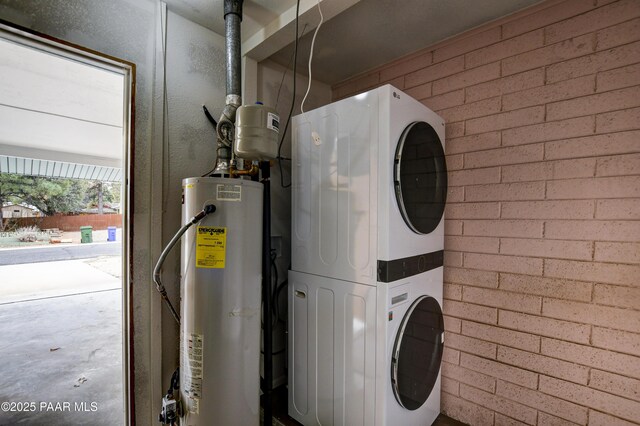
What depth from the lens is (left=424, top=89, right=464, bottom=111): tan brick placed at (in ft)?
6.61

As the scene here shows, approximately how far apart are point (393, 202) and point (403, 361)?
838 millimetres

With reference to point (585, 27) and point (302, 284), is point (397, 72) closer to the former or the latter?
point (585, 27)

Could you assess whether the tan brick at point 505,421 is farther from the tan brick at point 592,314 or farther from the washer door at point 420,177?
the washer door at point 420,177

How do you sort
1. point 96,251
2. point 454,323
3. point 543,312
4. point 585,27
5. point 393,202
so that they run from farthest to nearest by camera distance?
point 96,251, point 454,323, point 543,312, point 585,27, point 393,202

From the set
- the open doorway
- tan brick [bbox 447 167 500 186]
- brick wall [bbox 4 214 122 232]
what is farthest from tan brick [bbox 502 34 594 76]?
brick wall [bbox 4 214 122 232]

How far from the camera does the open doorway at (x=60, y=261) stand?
1.63 meters

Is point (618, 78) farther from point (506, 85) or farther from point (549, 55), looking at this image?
point (506, 85)

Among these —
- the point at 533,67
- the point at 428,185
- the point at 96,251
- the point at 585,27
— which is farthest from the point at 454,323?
the point at 96,251

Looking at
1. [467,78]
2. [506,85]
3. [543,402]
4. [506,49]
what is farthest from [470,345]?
[506,49]

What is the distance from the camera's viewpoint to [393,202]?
1.44 m

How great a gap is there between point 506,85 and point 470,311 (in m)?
1.50

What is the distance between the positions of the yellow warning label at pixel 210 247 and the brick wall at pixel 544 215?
5.10 feet

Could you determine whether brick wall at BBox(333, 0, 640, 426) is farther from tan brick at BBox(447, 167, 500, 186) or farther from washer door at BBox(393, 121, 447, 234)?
washer door at BBox(393, 121, 447, 234)

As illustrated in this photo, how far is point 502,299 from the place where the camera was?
5.98ft
